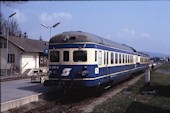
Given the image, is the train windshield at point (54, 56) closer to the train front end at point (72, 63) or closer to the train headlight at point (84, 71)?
the train front end at point (72, 63)

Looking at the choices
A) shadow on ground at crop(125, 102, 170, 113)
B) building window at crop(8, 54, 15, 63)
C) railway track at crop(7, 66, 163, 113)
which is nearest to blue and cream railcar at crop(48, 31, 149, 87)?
railway track at crop(7, 66, 163, 113)

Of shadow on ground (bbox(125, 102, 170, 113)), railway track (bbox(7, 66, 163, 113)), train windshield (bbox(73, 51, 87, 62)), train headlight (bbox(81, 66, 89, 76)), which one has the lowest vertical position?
railway track (bbox(7, 66, 163, 113))

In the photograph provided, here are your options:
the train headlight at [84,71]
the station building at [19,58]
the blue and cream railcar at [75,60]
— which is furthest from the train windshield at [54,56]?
the station building at [19,58]

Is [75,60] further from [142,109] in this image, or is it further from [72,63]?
[142,109]

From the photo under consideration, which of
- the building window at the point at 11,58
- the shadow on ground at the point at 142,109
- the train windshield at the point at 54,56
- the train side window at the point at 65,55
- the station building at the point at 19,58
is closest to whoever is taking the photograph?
the shadow on ground at the point at 142,109

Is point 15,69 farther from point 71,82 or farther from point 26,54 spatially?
point 71,82

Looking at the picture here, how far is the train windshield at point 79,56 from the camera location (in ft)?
48.2

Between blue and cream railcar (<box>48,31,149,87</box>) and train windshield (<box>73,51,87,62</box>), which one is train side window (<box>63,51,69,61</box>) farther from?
train windshield (<box>73,51,87,62</box>)

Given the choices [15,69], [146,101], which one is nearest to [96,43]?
[146,101]

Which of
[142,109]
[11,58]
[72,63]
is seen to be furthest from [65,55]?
[11,58]

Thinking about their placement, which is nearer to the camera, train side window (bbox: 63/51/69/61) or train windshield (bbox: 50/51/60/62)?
train side window (bbox: 63/51/69/61)

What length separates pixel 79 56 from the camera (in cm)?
1477

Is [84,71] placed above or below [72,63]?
below

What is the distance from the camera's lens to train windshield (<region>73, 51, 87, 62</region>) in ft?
48.2
